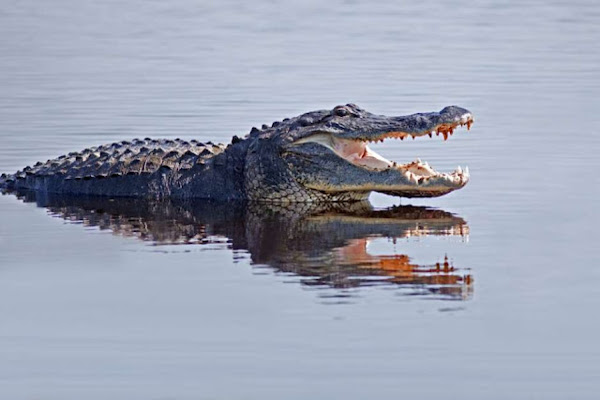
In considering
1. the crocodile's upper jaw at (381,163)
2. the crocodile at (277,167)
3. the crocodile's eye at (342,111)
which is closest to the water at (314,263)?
the crocodile's upper jaw at (381,163)

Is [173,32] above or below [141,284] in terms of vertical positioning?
above

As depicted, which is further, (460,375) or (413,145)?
(413,145)

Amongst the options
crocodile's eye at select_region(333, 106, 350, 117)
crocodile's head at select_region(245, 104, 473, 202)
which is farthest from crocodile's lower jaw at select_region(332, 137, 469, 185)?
crocodile's eye at select_region(333, 106, 350, 117)

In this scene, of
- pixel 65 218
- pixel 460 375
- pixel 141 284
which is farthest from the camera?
pixel 65 218

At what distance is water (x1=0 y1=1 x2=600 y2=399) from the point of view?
8.09 m

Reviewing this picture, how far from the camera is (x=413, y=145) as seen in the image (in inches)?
635

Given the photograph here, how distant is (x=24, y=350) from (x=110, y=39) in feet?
70.5

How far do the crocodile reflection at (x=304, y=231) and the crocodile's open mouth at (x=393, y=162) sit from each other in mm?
288

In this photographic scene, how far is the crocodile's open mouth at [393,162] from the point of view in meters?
13.0

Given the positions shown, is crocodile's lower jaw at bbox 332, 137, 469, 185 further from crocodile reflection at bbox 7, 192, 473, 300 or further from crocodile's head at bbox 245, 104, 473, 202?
crocodile reflection at bbox 7, 192, 473, 300

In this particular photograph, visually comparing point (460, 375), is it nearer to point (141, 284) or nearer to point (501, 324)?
point (501, 324)

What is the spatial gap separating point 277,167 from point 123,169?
1523 millimetres

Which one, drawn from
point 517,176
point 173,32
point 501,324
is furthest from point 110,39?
point 501,324

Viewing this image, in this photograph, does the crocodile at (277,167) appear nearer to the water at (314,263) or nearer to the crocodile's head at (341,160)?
the crocodile's head at (341,160)
